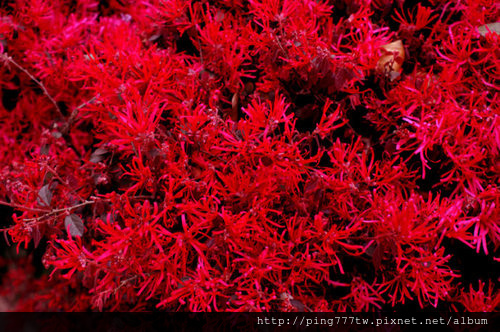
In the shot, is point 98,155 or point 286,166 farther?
point 98,155

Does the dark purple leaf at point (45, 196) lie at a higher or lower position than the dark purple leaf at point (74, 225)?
higher

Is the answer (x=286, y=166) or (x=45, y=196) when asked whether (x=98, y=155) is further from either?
(x=286, y=166)

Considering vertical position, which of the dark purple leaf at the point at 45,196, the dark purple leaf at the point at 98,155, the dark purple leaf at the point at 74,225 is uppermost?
the dark purple leaf at the point at 98,155

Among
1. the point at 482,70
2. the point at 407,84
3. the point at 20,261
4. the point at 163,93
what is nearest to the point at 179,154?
the point at 163,93

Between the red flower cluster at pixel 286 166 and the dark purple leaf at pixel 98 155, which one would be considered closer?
the red flower cluster at pixel 286 166

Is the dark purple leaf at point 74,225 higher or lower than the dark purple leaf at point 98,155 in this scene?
lower

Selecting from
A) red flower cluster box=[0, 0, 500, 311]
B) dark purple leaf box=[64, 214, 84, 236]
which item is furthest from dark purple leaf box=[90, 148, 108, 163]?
dark purple leaf box=[64, 214, 84, 236]

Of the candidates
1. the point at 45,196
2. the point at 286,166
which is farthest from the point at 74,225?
the point at 286,166

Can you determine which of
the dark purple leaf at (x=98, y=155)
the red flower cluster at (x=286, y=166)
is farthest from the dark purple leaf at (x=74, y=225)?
the dark purple leaf at (x=98, y=155)

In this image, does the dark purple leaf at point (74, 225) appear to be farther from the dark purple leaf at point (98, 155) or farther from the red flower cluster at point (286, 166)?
the dark purple leaf at point (98, 155)

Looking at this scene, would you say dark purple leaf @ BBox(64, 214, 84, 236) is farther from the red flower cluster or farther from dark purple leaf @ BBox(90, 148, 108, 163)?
dark purple leaf @ BBox(90, 148, 108, 163)

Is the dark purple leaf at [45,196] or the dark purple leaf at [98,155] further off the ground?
the dark purple leaf at [98,155]
